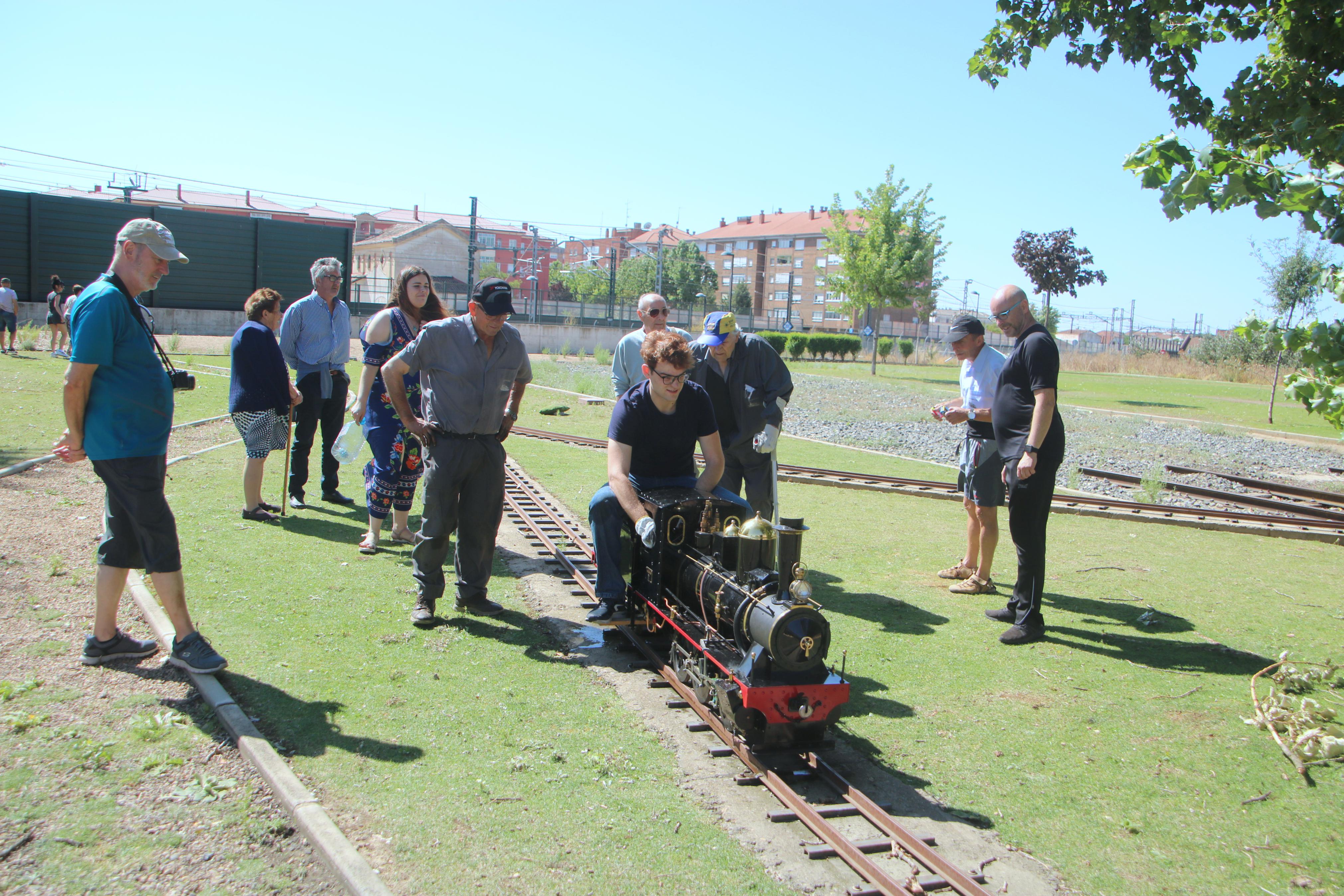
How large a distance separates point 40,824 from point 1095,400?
30.0 meters

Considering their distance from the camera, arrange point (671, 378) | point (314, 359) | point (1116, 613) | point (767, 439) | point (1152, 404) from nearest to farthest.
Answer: point (671, 378), point (767, 439), point (1116, 613), point (314, 359), point (1152, 404)

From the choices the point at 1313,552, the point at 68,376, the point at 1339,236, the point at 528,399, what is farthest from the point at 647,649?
the point at 528,399

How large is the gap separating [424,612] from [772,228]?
361 feet

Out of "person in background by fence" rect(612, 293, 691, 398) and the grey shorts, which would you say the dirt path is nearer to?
"person in background by fence" rect(612, 293, 691, 398)

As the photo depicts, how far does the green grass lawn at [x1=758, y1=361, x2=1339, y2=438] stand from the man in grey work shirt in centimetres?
1489

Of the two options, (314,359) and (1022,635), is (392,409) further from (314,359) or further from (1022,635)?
(1022,635)

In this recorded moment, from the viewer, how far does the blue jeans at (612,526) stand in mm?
5070

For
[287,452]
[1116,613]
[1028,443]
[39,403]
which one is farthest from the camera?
[39,403]

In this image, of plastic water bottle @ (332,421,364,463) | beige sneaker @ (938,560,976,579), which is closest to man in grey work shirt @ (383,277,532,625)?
plastic water bottle @ (332,421,364,463)

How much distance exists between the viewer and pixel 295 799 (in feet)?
10.3

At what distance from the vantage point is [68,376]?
3.85m

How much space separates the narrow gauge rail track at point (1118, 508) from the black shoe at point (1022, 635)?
481 cm

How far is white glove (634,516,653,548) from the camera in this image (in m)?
4.43

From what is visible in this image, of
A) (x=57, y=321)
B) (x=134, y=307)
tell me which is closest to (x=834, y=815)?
(x=134, y=307)
